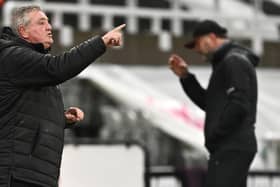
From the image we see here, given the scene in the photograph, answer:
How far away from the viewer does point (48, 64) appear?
4.06m

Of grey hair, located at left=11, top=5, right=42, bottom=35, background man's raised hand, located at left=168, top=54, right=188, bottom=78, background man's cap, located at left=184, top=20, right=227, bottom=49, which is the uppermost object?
background man's cap, located at left=184, top=20, right=227, bottom=49

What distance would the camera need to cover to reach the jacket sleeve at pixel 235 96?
520 centimetres

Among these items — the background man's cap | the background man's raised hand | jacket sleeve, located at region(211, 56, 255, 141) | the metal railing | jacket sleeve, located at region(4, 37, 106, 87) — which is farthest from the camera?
the metal railing

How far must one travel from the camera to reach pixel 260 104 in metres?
14.5

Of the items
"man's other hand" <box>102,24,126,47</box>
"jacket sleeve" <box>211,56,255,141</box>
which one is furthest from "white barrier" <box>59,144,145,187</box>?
"man's other hand" <box>102,24,126,47</box>

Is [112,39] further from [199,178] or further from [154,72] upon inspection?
[154,72]

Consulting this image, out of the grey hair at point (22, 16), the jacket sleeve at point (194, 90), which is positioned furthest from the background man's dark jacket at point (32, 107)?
the jacket sleeve at point (194, 90)

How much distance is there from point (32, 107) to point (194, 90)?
178 centimetres

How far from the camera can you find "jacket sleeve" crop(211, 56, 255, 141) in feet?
17.1

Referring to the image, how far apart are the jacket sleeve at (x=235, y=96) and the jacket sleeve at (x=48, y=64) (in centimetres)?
135

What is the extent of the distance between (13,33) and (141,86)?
34.7ft

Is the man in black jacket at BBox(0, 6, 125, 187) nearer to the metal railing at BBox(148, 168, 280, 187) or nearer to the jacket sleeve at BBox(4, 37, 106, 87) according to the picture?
the jacket sleeve at BBox(4, 37, 106, 87)

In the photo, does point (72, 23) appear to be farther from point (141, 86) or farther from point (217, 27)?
point (217, 27)

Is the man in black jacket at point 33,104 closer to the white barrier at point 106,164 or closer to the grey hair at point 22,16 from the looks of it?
the grey hair at point 22,16
